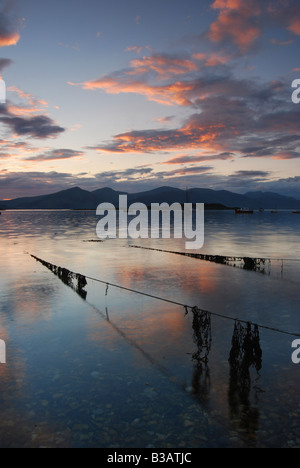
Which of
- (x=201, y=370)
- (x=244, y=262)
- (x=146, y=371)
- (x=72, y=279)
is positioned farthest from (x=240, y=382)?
(x=244, y=262)

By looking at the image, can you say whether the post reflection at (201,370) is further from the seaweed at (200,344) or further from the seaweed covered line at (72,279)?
the seaweed covered line at (72,279)

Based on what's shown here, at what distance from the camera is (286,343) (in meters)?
17.7

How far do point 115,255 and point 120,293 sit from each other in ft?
90.0

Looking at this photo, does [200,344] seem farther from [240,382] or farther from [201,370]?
[240,382]

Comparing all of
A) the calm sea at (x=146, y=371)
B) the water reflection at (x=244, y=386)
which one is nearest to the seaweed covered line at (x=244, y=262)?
the calm sea at (x=146, y=371)

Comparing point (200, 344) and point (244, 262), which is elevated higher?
point (244, 262)

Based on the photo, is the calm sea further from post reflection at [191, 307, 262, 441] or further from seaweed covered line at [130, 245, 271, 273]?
seaweed covered line at [130, 245, 271, 273]

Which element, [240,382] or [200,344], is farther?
[200,344]

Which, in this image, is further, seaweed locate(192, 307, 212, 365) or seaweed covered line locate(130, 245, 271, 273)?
seaweed covered line locate(130, 245, 271, 273)

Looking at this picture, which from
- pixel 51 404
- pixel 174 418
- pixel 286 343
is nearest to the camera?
pixel 174 418

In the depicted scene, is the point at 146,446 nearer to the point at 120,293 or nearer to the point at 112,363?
the point at 112,363

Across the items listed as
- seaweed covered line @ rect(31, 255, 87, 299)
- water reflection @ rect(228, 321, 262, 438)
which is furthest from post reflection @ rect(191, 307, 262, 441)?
seaweed covered line @ rect(31, 255, 87, 299)
